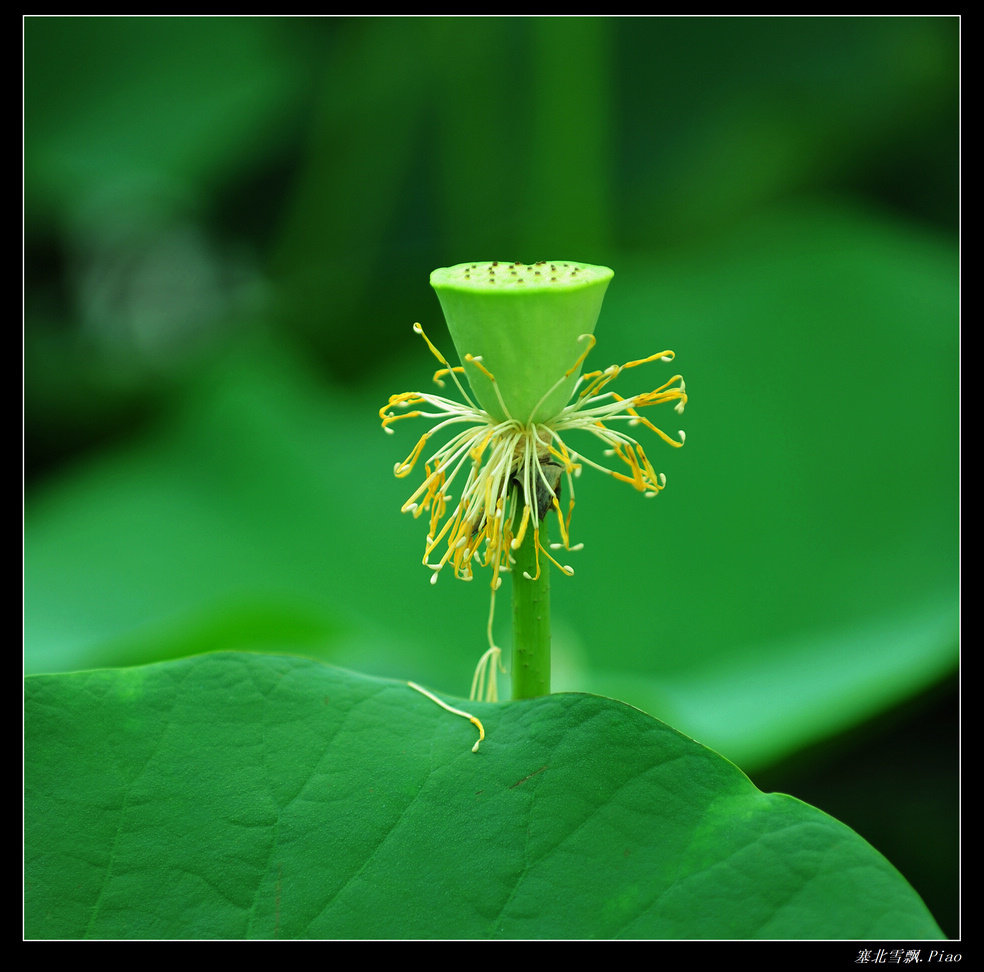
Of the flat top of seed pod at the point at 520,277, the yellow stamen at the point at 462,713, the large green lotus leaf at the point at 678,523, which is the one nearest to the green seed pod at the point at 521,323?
the flat top of seed pod at the point at 520,277

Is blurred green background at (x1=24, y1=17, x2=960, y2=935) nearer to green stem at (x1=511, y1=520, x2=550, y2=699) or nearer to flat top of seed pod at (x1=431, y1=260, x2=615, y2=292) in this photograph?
green stem at (x1=511, y1=520, x2=550, y2=699)

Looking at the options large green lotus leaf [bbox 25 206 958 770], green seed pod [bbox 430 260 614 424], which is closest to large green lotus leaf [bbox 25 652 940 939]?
green seed pod [bbox 430 260 614 424]

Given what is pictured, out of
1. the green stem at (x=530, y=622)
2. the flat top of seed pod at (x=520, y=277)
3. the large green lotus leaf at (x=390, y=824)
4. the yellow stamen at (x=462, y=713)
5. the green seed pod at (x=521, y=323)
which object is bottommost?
the large green lotus leaf at (x=390, y=824)

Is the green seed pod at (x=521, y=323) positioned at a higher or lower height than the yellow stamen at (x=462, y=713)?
higher

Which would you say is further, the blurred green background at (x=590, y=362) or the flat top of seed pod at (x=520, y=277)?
the blurred green background at (x=590, y=362)

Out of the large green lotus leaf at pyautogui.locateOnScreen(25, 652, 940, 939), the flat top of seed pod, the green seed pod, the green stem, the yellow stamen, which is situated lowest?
the large green lotus leaf at pyautogui.locateOnScreen(25, 652, 940, 939)

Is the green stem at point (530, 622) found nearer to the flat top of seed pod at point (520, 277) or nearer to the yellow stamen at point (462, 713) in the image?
the yellow stamen at point (462, 713)
